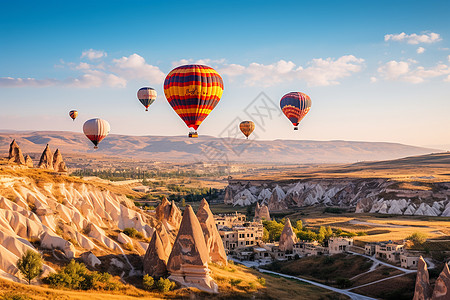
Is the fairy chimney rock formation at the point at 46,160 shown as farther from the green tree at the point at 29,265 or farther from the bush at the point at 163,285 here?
the bush at the point at 163,285

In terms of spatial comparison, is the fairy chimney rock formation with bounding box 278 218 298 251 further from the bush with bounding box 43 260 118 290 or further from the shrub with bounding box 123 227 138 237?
the bush with bounding box 43 260 118 290

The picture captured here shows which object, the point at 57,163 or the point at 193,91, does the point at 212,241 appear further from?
the point at 57,163

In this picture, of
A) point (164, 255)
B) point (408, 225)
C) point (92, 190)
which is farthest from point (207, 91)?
point (408, 225)

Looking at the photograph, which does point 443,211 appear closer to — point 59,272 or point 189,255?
point 189,255

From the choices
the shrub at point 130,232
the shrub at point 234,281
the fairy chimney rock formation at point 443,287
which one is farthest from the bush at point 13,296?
the fairy chimney rock formation at point 443,287

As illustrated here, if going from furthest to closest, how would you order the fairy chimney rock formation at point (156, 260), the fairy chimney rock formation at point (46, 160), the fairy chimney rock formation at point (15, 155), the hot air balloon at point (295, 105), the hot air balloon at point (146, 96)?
the hot air balloon at point (295, 105) < the hot air balloon at point (146, 96) < the fairy chimney rock formation at point (46, 160) < the fairy chimney rock formation at point (15, 155) < the fairy chimney rock formation at point (156, 260)

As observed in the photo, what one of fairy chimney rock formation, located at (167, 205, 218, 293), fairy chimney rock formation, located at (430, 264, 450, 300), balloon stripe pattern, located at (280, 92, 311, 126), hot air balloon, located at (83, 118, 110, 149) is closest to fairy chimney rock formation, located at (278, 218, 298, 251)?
balloon stripe pattern, located at (280, 92, 311, 126)

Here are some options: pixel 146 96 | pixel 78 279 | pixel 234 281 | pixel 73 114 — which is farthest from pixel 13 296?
pixel 73 114
